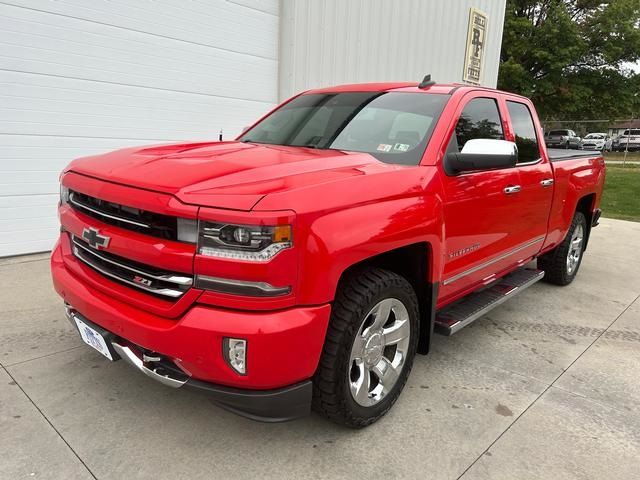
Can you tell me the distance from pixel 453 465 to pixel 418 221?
118 centimetres

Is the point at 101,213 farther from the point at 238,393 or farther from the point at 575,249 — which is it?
the point at 575,249

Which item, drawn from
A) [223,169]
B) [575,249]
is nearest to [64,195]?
[223,169]

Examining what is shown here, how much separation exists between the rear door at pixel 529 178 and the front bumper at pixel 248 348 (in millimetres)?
2264

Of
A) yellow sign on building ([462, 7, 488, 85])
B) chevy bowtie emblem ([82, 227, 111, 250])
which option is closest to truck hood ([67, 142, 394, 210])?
chevy bowtie emblem ([82, 227, 111, 250])

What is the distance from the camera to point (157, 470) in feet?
7.29

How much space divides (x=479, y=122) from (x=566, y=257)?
96.4 inches

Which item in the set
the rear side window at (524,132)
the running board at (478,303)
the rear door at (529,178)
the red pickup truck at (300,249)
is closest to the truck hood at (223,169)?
the red pickup truck at (300,249)

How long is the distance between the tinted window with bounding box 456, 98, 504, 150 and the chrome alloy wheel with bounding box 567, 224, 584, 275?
7.22 ft

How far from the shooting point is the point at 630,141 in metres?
32.6

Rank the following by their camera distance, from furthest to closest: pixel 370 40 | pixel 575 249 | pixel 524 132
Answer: pixel 370 40
pixel 575 249
pixel 524 132

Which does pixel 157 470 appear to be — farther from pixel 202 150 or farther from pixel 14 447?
pixel 202 150

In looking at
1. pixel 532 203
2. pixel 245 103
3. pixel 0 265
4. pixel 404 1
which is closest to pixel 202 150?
pixel 532 203

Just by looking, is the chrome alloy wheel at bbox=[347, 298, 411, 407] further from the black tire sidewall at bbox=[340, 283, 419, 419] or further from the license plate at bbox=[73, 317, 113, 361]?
the license plate at bbox=[73, 317, 113, 361]

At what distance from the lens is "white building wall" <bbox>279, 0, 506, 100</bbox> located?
7445 mm
